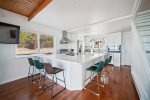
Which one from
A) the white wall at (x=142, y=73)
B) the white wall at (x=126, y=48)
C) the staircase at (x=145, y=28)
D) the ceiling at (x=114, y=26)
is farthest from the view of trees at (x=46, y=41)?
the white wall at (x=126, y=48)

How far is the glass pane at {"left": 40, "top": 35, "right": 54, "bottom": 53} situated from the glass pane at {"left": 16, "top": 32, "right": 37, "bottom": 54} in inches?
15.5

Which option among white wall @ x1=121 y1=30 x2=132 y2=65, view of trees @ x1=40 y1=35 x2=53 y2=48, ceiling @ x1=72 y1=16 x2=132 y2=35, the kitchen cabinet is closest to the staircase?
ceiling @ x1=72 y1=16 x2=132 y2=35

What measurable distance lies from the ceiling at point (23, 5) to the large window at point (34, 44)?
959mm

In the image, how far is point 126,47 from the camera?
606cm

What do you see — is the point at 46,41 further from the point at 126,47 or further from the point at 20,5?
the point at 126,47

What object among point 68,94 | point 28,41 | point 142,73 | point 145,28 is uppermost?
point 145,28

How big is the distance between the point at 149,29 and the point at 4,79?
492 cm

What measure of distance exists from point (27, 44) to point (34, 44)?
1.10 feet

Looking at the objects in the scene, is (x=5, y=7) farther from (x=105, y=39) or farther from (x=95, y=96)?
(x=105, y=39)

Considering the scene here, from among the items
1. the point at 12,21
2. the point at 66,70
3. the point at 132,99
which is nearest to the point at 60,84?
the point at 66,70

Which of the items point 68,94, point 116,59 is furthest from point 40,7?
point 116,59

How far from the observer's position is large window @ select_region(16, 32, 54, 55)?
143 inches

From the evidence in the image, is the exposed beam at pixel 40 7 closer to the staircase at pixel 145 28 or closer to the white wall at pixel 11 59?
the white wall at pixel 11 59

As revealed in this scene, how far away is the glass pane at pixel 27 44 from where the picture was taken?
3.55 meters
